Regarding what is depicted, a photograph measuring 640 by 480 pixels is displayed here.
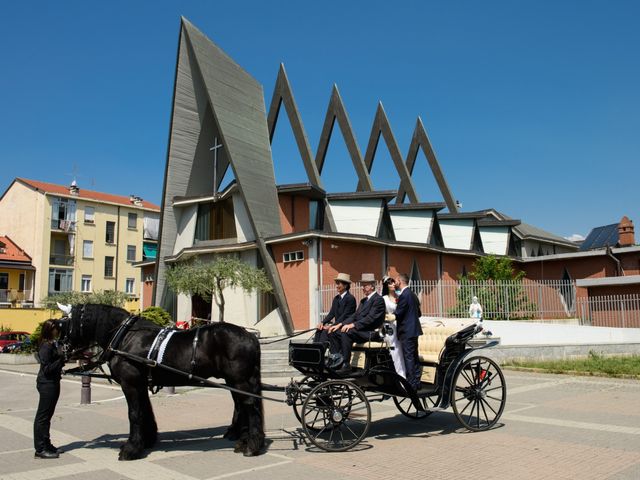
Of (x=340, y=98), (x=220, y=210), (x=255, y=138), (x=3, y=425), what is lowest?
(x=3, y=425)

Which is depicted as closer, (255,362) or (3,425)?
(255,362)

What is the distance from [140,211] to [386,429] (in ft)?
158

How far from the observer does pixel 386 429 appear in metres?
8.41

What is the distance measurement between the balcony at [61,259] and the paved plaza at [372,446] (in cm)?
3830

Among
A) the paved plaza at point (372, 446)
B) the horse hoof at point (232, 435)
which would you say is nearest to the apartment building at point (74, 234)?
the paved plaza at point (372, 446)

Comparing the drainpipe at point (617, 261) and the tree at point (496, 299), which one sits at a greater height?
the drainpipe at point (617, 261)

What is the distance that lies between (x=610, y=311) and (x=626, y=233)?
19.1 m

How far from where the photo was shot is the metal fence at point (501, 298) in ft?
67.4

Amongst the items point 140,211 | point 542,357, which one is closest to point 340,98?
point 140,211

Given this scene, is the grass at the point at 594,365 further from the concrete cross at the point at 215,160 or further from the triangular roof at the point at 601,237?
the triangular roof at the point at 601,237

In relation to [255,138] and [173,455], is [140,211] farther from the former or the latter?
[173,455]

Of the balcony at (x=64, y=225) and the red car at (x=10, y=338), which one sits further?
the balcony at (x=64, y=225)

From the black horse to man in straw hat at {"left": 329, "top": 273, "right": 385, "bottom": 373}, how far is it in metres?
1.20

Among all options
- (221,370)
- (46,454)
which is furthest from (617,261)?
(46,454)
